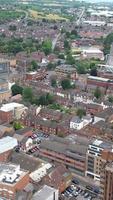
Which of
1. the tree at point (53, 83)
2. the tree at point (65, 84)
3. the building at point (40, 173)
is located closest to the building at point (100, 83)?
the tree at point (65, 84)

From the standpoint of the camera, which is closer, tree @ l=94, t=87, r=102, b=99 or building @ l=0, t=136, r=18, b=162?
building @ l=0, t=136, r=18, b=162

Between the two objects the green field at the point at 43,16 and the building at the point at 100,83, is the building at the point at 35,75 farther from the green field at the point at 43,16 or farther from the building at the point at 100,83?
the green field at the point at 43,16

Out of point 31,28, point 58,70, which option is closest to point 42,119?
point 58,70

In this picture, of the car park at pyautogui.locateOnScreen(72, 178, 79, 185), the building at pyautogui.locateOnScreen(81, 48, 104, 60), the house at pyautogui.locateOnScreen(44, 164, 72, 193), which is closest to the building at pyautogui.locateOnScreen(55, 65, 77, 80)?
the building at pyautogui.locateOnScreen(81, 48, 104, 60)

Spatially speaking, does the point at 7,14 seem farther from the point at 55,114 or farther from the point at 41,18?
the point at 55,114

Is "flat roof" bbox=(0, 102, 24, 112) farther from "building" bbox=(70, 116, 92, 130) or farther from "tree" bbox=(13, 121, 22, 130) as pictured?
"building" bbox=(70, 116, 92, 130)

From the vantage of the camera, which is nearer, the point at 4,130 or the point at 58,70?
the point at 4,130
